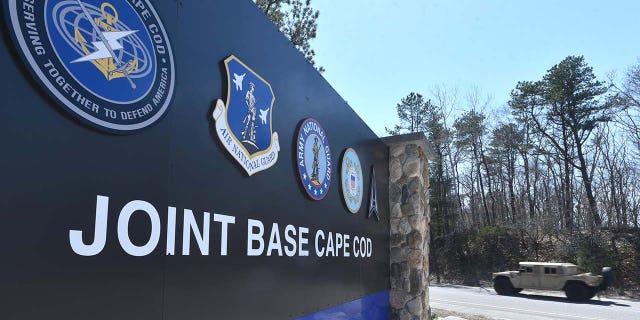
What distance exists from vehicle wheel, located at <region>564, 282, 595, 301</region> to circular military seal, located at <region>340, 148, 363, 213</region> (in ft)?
47.8

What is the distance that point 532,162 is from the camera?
3153 cm

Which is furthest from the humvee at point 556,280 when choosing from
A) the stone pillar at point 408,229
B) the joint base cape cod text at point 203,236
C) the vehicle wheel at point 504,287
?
the joint base cape cod text at point 203,236

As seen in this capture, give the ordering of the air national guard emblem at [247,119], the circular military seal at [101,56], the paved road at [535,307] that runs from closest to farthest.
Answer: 1. the circular military seal at [101,56]
2. the air national guard emblem at [247,119]
3. the paved road at [535,307]

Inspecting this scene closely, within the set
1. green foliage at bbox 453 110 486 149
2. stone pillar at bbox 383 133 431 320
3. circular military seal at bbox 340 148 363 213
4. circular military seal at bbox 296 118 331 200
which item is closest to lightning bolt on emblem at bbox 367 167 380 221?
circular military seal at bbox 340 148 363 213

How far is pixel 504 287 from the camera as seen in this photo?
17.7 metres

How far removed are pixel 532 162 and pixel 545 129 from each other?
2.71 m

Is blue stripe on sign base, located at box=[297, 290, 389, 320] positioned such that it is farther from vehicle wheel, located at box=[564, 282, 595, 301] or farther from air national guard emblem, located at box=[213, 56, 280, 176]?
vehicle wheel, located at box=[564, 282, 595, 301]

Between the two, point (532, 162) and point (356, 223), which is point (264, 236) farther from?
point (532, 162)

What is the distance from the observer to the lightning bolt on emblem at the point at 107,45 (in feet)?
4.97

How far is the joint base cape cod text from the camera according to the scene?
4.98 ft

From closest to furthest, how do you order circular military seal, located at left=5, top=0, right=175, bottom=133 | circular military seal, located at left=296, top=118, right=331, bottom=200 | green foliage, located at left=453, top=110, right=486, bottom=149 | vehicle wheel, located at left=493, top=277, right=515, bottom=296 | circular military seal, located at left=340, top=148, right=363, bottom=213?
circular military seal, located at left=5, top=0, right=175, bottom=133
circular military seal, located at left=296, top=118, right=331, bottom=200
circular military seal, located at left=340, top=148, right=363, bottom=213
vehicle wheel, located at left=493, top=277, right=515, bottom=296
green foliage, located at left=453, top=110, right=486, bottom=149

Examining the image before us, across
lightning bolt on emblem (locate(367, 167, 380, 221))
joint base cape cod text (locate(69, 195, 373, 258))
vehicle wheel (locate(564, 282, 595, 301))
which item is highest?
lightning bolt on emblem (locate(367, 167, 380, 221))

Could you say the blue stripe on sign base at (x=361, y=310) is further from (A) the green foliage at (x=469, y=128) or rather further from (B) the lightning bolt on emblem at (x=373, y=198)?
(A) the green foliage at (x=469, y=128)

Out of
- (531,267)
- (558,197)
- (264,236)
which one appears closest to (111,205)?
(264,236)
